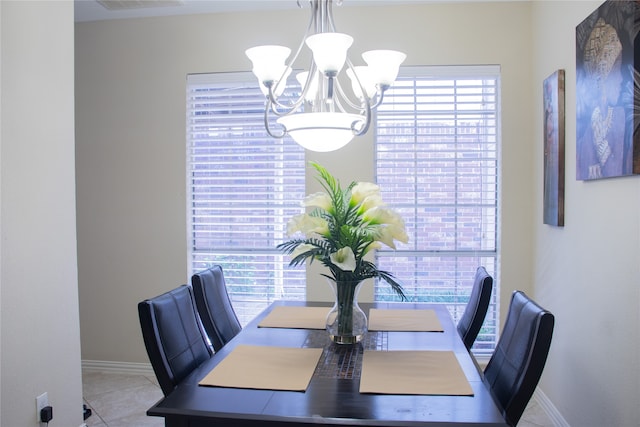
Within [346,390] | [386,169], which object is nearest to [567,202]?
[386,169]

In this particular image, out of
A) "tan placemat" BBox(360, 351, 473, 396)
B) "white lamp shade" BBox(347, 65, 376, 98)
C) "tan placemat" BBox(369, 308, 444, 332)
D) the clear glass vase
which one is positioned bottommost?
"tan placemat" BBox(360, 351, 473, 396)

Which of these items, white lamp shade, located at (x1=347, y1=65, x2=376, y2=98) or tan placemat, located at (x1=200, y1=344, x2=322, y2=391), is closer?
tan placemat, located at (x1=200, y1=344, x2=322, y2=391)

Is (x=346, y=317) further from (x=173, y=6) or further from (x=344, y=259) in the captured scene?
(x=173, y=6)

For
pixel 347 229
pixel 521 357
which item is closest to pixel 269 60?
pixel 347 229

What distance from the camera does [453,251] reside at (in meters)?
3.48

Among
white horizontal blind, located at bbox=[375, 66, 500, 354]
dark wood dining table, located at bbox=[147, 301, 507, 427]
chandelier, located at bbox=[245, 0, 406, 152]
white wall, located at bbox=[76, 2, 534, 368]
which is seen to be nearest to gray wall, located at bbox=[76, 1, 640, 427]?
white wall, located at bbox=[76, 2, 534, 368]

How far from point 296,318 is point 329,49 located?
127 cm

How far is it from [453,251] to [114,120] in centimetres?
262

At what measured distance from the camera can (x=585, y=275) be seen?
96.3 inches

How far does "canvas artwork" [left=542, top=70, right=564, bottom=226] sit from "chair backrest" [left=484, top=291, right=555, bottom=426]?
122 cm

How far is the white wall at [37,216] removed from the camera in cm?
213

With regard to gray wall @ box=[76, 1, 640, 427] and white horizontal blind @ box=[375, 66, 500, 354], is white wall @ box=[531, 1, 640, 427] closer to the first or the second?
gray wall @ box=[76, 1, 640, 427]

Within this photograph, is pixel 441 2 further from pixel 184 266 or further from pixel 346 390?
pixel 346 390

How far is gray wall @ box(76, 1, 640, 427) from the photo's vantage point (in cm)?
284
